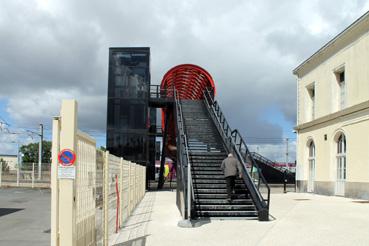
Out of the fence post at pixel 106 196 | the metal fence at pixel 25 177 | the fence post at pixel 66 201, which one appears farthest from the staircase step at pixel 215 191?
the metal fence at pixel 25 177

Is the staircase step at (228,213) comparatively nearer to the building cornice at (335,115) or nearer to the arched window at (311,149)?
the building cornice at (335,115)

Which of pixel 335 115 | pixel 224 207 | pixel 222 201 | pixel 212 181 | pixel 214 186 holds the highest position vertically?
pixel 335 115

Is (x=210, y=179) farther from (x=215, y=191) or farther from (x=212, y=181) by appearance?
(x=215, y=191)

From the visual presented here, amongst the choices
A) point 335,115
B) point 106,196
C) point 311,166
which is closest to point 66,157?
point 106,196

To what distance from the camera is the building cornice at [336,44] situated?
24456 millimetres

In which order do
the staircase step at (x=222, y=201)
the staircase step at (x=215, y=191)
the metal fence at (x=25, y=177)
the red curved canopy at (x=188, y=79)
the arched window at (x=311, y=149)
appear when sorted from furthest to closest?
1. the metal fence at (x=25, y=177)
2. the red curved canopy at (x=188, y=79)
3. the arched window at (x=311, y=149)
4. the staircase step at (x=215, y=191)
5. the staircase step at (x=222, y=201)

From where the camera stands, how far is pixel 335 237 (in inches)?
414

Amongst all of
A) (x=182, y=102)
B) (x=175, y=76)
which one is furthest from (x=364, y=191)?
(x=175, y=76)

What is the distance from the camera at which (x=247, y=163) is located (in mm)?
17469

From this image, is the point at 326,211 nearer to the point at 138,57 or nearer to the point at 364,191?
the point at 364,191

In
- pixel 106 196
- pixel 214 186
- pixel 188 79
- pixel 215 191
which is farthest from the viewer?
pixel 188 79

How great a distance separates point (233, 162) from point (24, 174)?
1163 inches

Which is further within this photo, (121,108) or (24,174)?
(24,174)

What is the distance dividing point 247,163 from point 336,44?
13.7 metres
